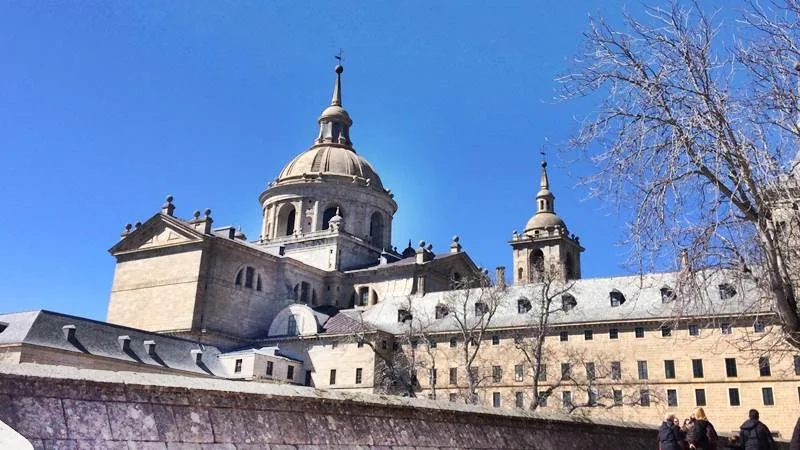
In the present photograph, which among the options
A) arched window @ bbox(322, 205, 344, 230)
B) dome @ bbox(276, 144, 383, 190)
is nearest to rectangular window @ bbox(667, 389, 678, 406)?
arched window @ bbox(322, 205, 344, 230)

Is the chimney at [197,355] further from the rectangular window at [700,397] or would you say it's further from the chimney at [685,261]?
the chimney at [685,261]

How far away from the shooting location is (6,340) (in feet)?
132

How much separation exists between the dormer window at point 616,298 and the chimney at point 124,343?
1247 inches

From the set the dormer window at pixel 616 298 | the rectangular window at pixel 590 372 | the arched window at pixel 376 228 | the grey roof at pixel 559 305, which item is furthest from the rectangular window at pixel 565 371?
the arched window at pixel 376 228

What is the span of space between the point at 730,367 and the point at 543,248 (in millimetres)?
25586

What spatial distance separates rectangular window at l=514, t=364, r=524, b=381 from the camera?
4883 centimetres

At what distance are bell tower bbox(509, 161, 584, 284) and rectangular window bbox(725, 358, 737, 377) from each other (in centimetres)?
2155

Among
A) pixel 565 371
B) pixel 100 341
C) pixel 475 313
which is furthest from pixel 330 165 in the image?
pixel 565 371

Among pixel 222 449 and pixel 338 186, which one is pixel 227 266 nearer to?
pixel 338 186

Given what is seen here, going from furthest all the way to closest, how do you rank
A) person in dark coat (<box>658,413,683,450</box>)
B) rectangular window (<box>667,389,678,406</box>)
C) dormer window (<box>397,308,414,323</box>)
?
dormer window (<box>397,308,414,323</box>) → rectangular window (<box>667,389,678,406</box>) → person in dark coat (<box>658,413,683,450</box>)

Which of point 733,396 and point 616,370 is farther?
point 616,370

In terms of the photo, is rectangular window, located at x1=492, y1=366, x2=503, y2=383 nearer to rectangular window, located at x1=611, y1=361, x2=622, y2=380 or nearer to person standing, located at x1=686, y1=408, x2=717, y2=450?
rectangular window, located at x1=611, y1=361, x2=622, y2=380

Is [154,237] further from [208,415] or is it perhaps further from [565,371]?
[208,415]

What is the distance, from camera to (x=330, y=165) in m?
70.7
